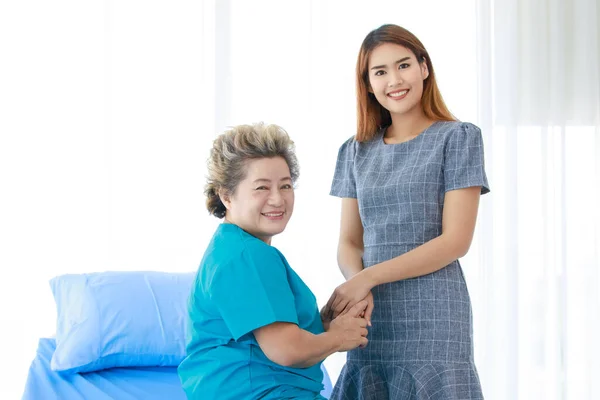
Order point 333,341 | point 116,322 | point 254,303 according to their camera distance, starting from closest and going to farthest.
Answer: point 254,303
point 333,341
point 116,322

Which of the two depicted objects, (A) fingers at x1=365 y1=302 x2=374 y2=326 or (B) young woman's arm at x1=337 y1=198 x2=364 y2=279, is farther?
(B) young woman's arm at x1=337 y1=198 x2=364 y2=279

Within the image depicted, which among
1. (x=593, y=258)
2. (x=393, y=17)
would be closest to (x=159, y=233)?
(x=393, y=17)

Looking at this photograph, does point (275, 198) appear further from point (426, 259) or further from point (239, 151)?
point (426, 259)

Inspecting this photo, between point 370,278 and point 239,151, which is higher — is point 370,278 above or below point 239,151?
below

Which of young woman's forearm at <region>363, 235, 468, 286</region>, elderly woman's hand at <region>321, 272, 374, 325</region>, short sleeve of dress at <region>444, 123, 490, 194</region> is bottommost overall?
elderly woman's hand at <region>321, 272, 374, 325</region>

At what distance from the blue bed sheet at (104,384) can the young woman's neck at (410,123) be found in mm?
1002

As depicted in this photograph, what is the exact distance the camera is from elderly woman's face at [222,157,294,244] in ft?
4.99

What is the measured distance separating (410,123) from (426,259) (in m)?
0.35

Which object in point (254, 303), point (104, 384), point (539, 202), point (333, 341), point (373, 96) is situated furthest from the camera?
point (539, 202)

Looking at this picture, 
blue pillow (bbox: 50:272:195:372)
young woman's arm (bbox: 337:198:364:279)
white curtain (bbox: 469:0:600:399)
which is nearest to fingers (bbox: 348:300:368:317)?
young woman's arm (bbox: 337:198:364:279)

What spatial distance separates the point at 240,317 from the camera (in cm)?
136

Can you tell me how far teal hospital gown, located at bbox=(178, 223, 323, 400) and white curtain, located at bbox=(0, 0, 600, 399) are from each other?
1469 mm

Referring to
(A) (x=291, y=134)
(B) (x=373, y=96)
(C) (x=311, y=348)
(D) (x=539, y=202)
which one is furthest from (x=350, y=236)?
(D) (x=539, y=202)

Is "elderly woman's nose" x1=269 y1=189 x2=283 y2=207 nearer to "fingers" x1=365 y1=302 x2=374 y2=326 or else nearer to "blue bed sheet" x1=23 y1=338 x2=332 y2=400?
"fingers" x1=365 y1=302 x2=374 y2=326
